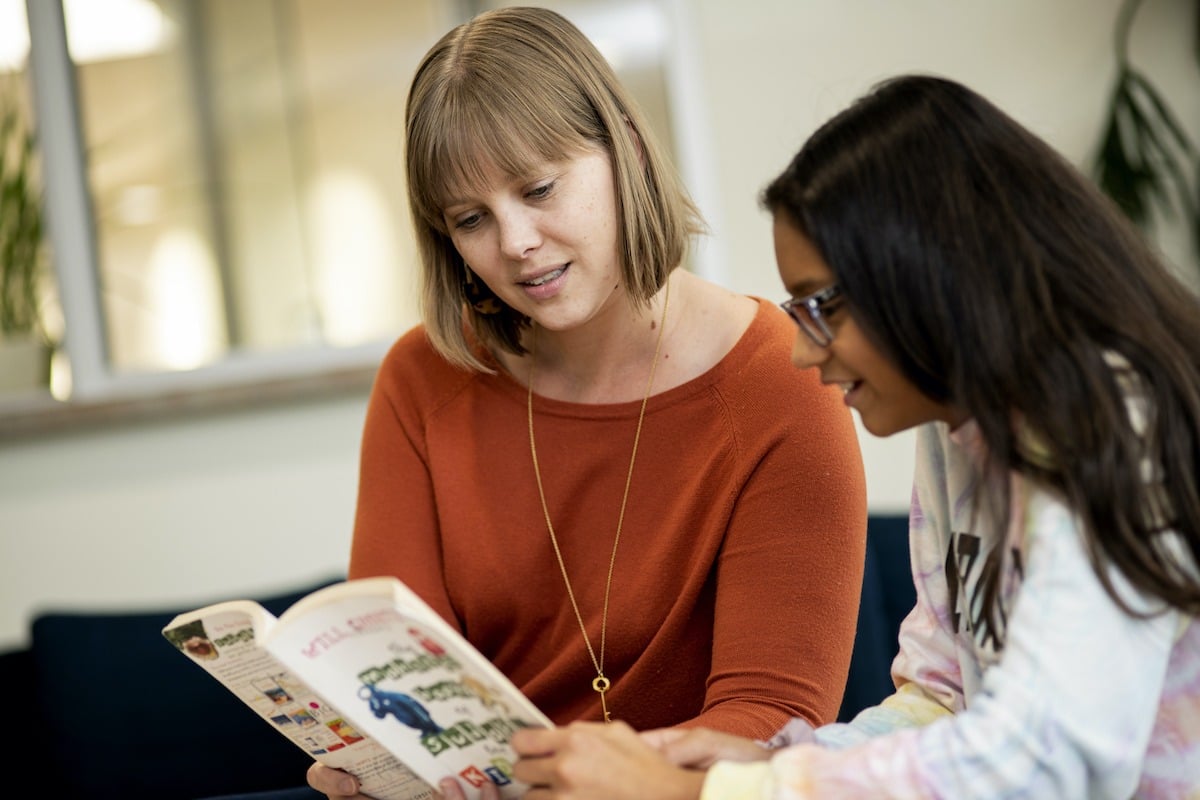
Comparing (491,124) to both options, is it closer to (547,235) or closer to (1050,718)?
(547,235)

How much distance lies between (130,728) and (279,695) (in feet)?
4.31

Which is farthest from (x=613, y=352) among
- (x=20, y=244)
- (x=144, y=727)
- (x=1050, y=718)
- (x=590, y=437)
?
(x=20, y=244)

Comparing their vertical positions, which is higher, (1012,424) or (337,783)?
Answer: (1012,424)

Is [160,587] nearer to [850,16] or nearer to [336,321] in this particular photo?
[336,321]

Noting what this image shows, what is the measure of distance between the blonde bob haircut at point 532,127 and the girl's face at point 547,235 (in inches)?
0.6

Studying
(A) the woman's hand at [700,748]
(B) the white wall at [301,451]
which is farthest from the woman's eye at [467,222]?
(B) the white wall at [301,451]

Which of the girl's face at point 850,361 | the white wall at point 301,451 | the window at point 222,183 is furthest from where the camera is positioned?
the window at point 222,183

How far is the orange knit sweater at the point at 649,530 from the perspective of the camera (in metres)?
1.31

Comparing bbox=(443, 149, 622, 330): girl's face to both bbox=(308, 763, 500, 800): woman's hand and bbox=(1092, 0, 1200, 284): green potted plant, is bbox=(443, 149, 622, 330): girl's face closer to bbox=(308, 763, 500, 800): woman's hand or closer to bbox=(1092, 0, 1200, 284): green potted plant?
bbox=(308, 763, 500, 800): woman's hand

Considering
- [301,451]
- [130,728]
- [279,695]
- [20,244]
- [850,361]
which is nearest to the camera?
[850,361]

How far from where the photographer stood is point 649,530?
1427 millimetres

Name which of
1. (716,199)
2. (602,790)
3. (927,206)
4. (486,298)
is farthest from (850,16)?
(602,790)

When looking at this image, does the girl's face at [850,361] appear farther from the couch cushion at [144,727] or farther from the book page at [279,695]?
the couch cushion at [144,727]

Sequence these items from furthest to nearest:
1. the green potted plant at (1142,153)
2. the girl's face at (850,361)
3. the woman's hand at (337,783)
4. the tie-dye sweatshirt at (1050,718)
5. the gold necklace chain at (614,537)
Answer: the green potted plant at (1142,153) → the gold necklace chain at (614,537) → the woman's hand at (337,783) → the girl's face at (850,361) → the tie-dye sweatshirt at (1050,718)
